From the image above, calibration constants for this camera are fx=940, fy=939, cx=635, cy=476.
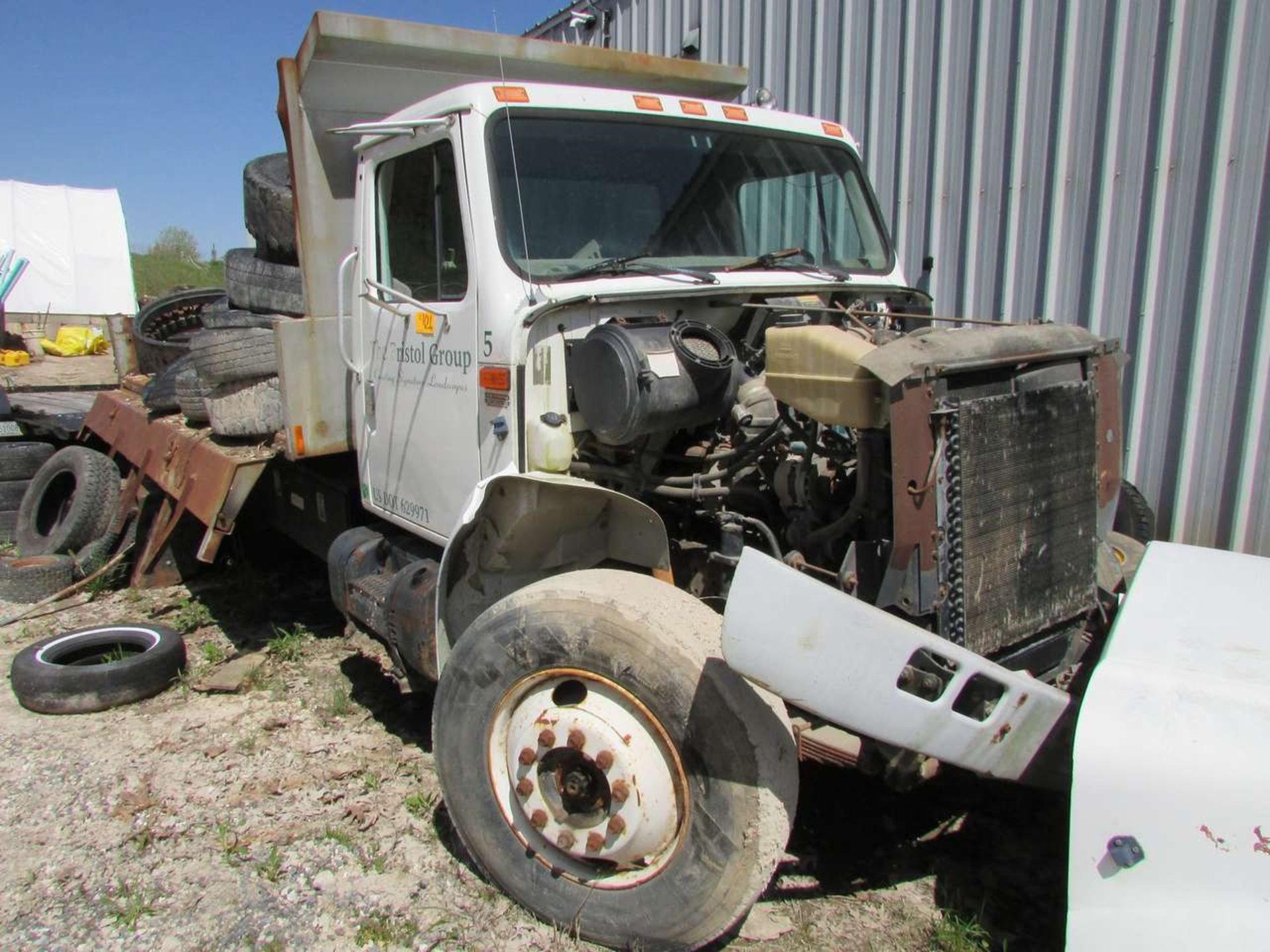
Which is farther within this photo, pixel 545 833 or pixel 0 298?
pixel 0 298

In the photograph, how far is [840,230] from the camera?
12.9ft

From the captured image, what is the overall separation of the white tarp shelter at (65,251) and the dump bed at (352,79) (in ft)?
69.3

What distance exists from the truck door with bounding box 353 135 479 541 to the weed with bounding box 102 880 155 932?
59.5 inches

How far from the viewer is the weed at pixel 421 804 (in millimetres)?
3326

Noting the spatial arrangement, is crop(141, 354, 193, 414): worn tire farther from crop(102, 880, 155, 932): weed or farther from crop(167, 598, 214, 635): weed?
crop(102, 880, 155, 932): weed

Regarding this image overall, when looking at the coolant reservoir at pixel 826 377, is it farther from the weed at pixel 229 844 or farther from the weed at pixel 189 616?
the weed at pixel 189 616

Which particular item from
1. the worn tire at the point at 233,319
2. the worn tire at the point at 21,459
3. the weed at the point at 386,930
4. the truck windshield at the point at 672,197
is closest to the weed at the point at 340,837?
the weed at the point at 386,930

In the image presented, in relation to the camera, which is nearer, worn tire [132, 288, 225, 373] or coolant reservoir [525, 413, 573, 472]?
coolant reservoir [525, 413, 573, 472]

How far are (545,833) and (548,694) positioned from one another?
1.23 feet

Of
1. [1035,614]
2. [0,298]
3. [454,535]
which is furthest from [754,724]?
[0,298]

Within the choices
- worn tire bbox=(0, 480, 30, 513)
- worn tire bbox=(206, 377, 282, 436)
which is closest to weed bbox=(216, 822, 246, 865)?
worn tire bbox=(206, 377, 282, 436)

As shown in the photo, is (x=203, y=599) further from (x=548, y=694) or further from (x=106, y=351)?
(x=106, y=351)

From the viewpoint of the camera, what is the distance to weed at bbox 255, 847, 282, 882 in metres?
2.96

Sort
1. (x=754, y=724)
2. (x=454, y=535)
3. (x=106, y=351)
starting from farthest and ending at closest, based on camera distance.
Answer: (x=106, y=351) < (x=454, y=535) < (x=754, y=724)
